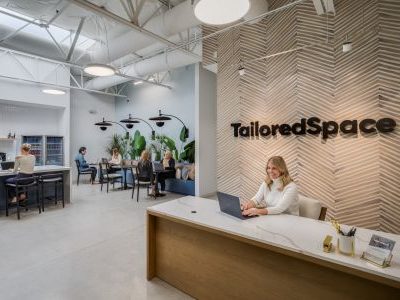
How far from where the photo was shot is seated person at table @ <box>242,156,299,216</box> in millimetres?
2527

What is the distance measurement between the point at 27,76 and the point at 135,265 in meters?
8.23

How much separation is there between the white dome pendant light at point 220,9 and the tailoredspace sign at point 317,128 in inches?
115

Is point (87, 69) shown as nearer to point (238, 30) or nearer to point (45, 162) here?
point (238, 30)

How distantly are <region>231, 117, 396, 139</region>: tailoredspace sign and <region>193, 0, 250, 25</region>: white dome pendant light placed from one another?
2.92 meters

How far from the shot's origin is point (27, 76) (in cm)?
838

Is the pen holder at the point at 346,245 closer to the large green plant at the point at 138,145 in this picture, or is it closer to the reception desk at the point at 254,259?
the reception desk at the point at 254,259

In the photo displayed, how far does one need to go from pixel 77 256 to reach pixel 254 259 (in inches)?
106

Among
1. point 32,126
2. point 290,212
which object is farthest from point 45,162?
point 290,212

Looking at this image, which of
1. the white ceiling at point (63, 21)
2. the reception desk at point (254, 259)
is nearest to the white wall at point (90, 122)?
the white ceiling at point (63, 21)

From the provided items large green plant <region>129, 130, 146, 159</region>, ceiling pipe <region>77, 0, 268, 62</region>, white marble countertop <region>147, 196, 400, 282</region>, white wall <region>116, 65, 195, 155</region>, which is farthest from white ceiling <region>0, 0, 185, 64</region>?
white marble countertop <region>147, 196, 400, 282</region>

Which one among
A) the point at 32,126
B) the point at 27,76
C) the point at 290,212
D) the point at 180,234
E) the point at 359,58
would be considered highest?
the point at 27,76

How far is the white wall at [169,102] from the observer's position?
30.0ft

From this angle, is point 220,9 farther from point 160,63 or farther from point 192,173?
point 192,173

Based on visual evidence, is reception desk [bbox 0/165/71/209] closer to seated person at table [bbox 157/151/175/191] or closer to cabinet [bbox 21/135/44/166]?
seated person at table [bbox 157/151/175/191]
